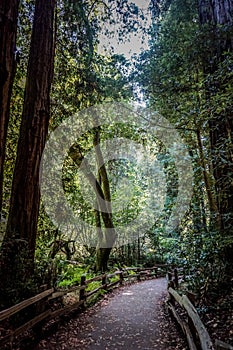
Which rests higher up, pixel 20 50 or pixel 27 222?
pixel 20 50

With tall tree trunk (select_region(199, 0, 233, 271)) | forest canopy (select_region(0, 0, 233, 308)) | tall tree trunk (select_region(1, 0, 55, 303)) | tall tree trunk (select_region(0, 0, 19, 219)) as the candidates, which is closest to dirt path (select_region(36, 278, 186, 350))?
forest canopy (select_region(0, 0, 233, 308))

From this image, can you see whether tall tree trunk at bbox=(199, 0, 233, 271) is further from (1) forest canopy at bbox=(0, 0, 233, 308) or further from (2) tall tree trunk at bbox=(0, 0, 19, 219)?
(2) tall tree trunk at bbox=(0, 0, 19, 219)

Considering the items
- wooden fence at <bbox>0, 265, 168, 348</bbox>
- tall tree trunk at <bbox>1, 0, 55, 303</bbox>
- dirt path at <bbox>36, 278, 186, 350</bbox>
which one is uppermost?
tall tree trunk at <bbox>1, 0, 55, 303</bbox>

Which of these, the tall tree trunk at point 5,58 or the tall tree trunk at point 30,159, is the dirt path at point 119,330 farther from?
the tall tree trunk at point 5,58

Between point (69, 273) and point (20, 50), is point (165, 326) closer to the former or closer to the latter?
point (69, 273)

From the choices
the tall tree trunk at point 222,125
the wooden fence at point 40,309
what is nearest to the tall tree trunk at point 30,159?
the wooden fence at point 40,309

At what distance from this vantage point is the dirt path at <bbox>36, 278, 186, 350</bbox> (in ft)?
16.7

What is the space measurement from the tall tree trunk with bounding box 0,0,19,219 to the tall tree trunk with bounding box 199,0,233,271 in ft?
12.1

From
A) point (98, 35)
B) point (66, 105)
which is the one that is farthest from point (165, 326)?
point (98, 35)

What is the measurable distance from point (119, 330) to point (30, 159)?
4095 mm

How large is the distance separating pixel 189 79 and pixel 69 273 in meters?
9.04

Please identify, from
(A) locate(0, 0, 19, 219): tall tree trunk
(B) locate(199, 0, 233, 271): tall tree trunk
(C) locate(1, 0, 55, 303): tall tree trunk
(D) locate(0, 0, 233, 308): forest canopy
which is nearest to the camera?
(A) locate(0, 0, 19, 219): tall tree trunk

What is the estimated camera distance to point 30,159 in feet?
18.4

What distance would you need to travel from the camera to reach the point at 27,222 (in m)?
5.52
